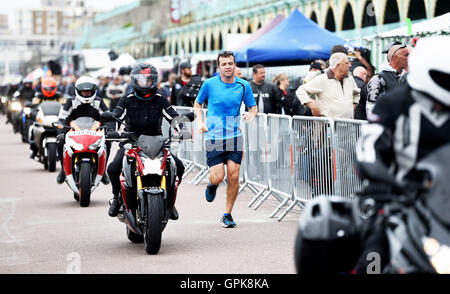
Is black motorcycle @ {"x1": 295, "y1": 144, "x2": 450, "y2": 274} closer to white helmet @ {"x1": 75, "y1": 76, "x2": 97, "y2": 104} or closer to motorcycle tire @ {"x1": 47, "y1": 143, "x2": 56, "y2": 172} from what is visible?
white helmet @ {"x1": 75, "y1": 76, "x2": 97, "y2": 104}

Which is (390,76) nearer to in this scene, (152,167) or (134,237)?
(152,167)

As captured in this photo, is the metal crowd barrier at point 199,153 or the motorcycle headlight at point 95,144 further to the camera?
the metal crowd barrier at point 199,153

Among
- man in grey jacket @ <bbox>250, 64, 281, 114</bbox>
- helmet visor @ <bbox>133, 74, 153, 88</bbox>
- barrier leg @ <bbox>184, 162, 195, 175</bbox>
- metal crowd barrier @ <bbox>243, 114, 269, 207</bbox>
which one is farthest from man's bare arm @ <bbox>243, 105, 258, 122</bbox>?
barrier leg @ <bbox>184, 162, 195, 175</bbox>

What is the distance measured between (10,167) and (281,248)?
1212 centimetres

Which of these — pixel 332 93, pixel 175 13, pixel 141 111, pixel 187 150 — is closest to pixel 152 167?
pixel 141 111

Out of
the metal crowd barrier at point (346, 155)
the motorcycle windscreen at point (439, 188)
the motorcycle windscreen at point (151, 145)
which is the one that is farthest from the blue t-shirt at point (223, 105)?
the motorcycle windscreen at point (439, 188)

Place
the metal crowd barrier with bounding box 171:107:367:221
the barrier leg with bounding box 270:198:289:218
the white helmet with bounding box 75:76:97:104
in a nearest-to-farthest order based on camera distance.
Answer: the metal crowd barrier with bounding box 171:107:367:221, the barrier leg with bounding box 270:198:289:218, the white helmet with bounding box 75:76:97:104

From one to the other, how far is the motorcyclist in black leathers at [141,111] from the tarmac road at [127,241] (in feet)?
1.93

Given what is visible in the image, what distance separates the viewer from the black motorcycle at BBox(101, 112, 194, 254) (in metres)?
8.72

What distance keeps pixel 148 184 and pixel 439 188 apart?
4.97m

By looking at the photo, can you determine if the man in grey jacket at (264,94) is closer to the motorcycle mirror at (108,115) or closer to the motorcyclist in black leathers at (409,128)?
the motorcycle mirror at (108,115)

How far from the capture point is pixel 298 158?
11.4m

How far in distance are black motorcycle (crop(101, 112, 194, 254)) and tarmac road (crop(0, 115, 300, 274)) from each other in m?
0.28

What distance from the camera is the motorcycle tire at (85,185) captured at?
42.9 feet
